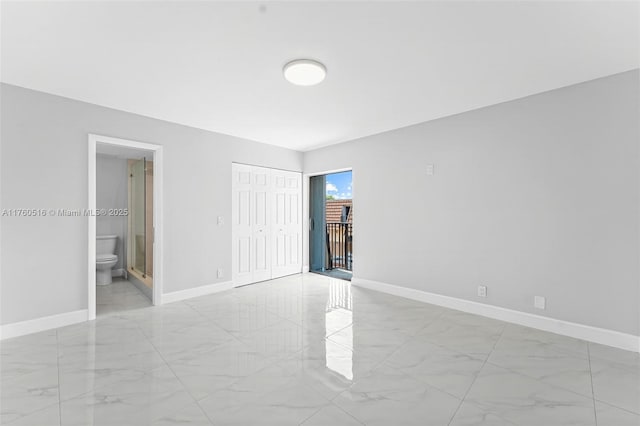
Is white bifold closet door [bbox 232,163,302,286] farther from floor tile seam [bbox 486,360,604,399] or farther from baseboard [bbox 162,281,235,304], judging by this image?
floor tile seam [bbox 486,360,604,399]

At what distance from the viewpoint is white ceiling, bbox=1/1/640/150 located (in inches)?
73.7

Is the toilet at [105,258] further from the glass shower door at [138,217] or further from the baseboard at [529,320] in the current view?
the baseboard at [529,320]

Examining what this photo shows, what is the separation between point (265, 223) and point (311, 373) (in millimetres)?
3371

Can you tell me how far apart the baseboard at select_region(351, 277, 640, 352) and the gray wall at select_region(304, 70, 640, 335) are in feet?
0.23

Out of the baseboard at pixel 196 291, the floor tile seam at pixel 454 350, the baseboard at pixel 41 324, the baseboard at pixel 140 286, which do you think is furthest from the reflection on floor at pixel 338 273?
the baseboard at pixel 41 324

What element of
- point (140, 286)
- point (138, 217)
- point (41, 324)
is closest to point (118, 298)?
point (140, 286)

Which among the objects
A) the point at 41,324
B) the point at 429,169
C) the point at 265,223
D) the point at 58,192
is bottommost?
the point at 41,324

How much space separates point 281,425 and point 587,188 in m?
3.35

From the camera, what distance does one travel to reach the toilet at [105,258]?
4.93m

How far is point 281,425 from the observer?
168 centimetres

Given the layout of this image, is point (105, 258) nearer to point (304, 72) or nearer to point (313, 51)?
point (304, 72)

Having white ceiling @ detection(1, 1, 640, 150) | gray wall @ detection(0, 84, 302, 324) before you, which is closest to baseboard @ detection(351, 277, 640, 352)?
white ceiling @ detection(1, 1, 640, 150)

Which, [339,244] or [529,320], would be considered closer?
[529,320]

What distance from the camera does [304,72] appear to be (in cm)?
252
